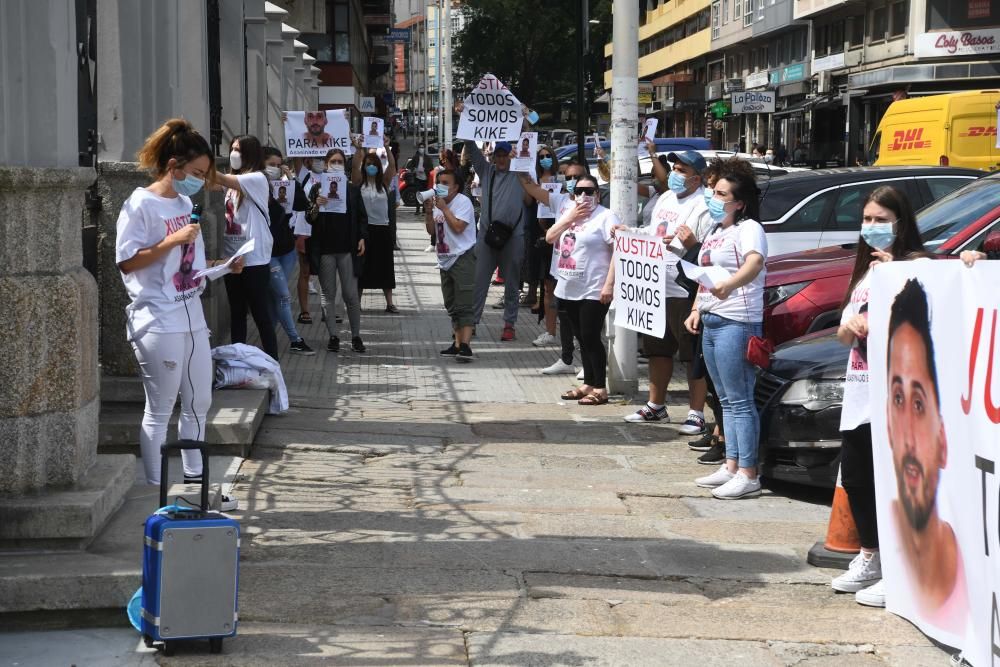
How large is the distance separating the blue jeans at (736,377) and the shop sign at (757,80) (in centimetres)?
5774

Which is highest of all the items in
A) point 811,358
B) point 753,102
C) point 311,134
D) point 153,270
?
point 753,102

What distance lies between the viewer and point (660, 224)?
420 inches

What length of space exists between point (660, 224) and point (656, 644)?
5.63 m

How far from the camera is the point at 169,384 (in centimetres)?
668

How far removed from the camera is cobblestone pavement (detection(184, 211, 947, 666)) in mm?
5383

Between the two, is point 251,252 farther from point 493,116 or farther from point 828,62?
point 828,62

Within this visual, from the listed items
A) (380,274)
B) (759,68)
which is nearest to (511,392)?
(380,274)

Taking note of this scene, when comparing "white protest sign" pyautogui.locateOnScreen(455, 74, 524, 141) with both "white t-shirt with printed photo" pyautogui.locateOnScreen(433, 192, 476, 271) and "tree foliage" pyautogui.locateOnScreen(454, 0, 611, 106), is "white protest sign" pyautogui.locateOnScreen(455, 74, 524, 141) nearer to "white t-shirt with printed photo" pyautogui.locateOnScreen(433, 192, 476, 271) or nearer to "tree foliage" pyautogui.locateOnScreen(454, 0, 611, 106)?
"white t-shirt with printed photo" pyautogui.locateOnScreen(433, 192, 476, 271)

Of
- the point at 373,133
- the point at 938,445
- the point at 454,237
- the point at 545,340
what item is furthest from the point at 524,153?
the point at 938,445

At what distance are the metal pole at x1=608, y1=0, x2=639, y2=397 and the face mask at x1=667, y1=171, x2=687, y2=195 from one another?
1029 millimetres

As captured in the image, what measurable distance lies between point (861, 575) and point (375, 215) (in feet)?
33.9

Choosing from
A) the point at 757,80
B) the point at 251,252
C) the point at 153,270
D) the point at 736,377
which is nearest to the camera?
the point at 153,270

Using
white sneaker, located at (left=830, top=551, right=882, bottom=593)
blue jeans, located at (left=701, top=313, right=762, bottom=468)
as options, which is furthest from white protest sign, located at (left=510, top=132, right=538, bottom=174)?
white sneaker, located at (left=830, top=551, right=882, bottom=593)

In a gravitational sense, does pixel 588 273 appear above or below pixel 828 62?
below
